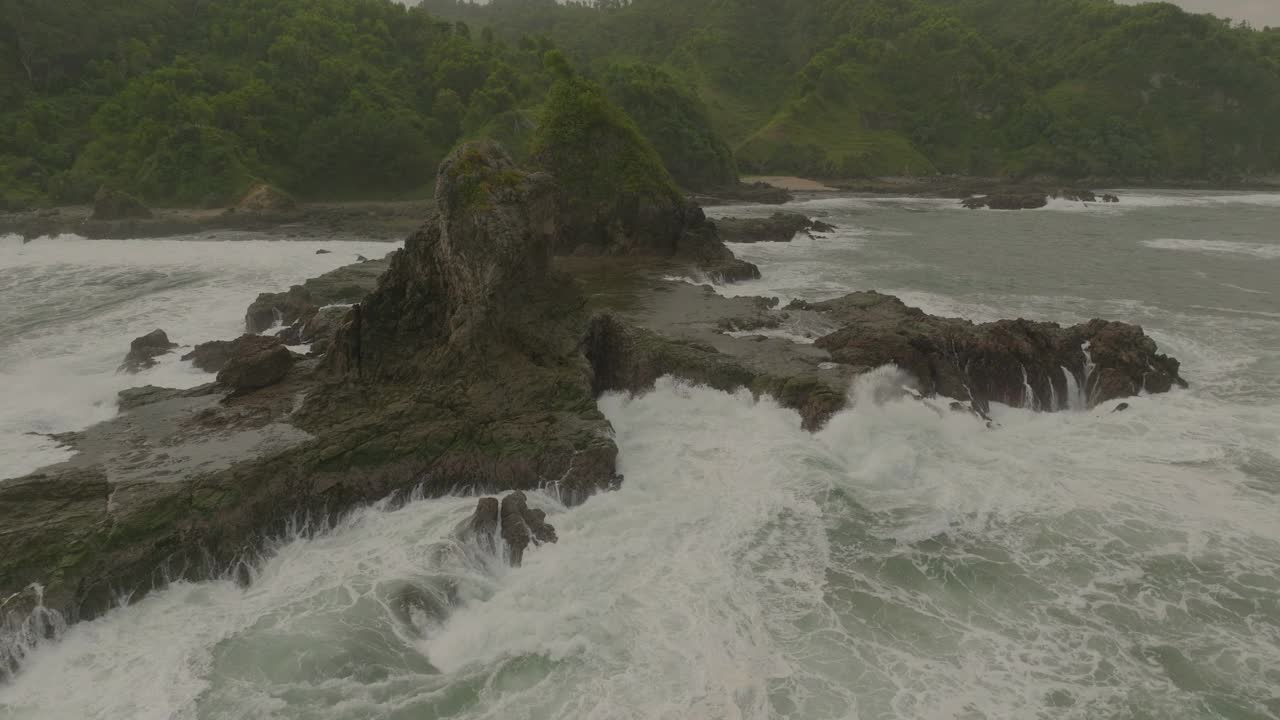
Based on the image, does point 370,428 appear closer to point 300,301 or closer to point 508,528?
point 508,528

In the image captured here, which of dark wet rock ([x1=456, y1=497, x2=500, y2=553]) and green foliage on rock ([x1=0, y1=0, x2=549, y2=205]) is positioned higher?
green foliage on rock ([x1=0, y1=0, x2=549, y2=205])

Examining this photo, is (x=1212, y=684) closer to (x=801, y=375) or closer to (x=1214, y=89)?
(x=801, y=375)

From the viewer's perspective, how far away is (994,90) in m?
107

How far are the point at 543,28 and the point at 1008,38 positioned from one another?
295 ft

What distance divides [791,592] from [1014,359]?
35.8ft

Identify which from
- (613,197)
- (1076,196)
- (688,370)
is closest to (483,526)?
(688,370)

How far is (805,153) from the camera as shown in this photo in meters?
96.8

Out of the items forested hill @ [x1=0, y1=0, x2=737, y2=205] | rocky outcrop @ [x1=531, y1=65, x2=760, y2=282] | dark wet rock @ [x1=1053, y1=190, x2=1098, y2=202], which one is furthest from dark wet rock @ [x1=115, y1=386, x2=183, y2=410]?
dark wet rock @ [x1=1053, y1=190, x2=1098, y2=202]

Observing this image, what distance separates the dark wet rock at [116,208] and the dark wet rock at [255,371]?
131ft

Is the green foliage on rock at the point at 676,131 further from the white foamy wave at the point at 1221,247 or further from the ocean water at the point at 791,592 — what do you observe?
the ocean water at the point at 791,592

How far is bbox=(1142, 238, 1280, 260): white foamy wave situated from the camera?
40.6 meters

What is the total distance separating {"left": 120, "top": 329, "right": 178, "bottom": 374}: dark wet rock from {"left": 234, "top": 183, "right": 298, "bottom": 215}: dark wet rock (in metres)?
32.4

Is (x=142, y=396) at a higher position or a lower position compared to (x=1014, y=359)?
lower

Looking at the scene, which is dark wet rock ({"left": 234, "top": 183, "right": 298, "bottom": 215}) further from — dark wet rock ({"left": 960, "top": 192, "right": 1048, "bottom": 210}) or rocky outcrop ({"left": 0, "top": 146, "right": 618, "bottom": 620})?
dark wet rock ({"left": 960, "top": 192, "right": 1048, "bottom": 210})
